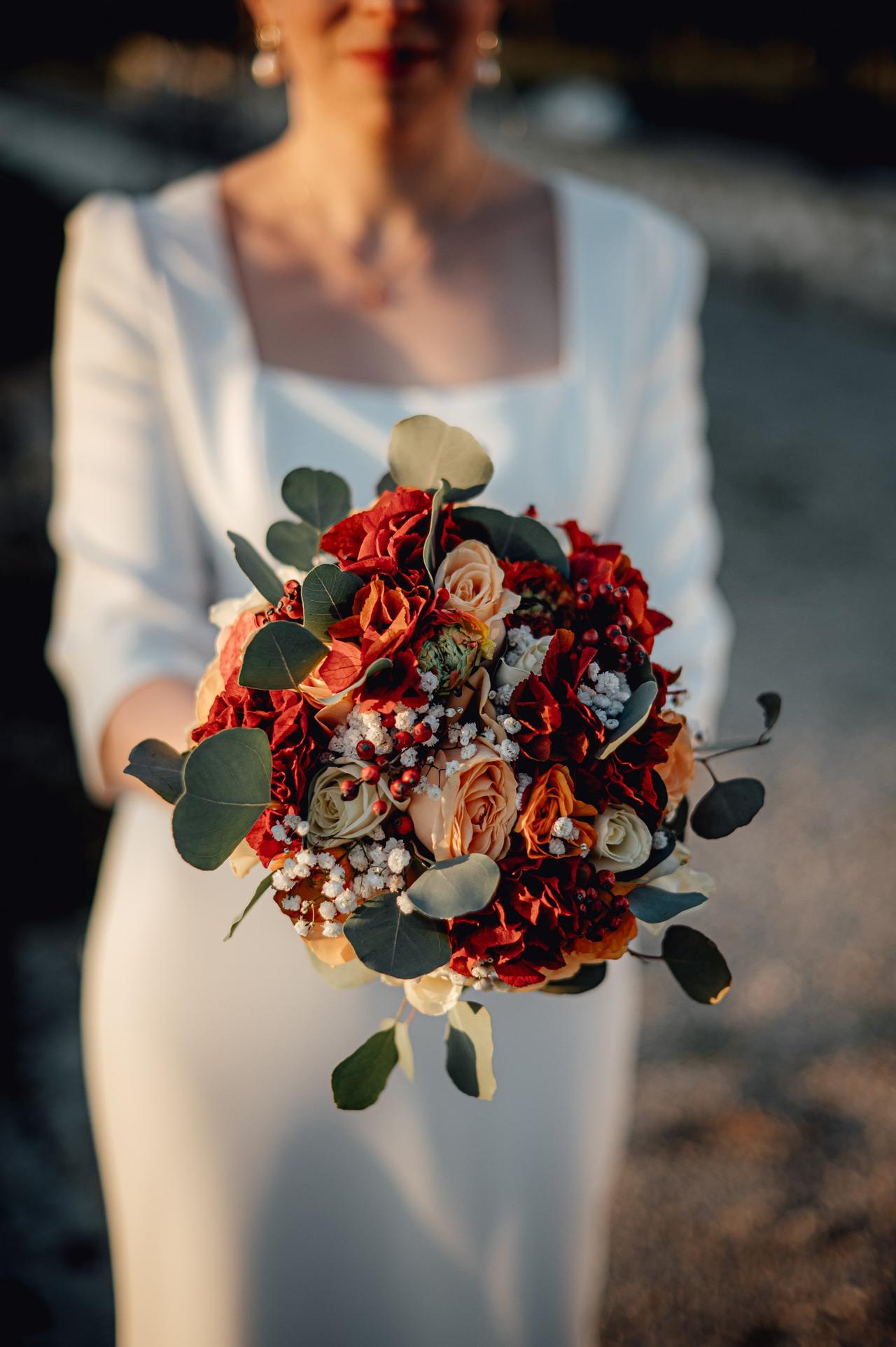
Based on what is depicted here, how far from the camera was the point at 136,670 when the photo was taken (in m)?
1.80

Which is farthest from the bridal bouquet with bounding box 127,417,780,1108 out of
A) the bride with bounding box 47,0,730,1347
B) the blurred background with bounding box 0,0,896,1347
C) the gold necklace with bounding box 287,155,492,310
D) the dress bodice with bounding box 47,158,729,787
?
the blurred background with bounding box 0,0,896,1347

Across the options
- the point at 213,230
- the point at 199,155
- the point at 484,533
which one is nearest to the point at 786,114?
the point at 199,155

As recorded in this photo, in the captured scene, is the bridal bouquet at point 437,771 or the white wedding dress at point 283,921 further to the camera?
the white wedding dress at point 283,921

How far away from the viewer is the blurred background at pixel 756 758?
2637 mm

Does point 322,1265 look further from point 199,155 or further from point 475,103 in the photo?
point 199,155

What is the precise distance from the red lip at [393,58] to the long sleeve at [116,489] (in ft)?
1.70

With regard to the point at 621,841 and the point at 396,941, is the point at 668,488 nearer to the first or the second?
the point at 621,841

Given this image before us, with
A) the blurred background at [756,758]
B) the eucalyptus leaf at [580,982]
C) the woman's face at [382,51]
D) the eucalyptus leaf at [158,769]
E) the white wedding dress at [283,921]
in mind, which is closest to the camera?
the eucalyptus leaf at [158,769]

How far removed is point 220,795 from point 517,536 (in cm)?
44

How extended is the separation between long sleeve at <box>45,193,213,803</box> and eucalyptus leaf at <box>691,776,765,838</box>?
3.08 feet

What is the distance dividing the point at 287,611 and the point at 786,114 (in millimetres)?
12157

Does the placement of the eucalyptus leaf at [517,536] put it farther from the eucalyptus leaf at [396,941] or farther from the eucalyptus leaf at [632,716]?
the eucalyptus leaf at [396,941]

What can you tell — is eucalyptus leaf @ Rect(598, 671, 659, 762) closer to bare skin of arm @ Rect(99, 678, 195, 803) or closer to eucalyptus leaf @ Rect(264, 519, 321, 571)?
eucalyptus leaf @ Rect(264, 519, 321, 571)

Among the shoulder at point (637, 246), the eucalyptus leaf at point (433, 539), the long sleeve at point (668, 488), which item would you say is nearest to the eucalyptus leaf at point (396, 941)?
the eucalyptus leaf at point (433, 539)
